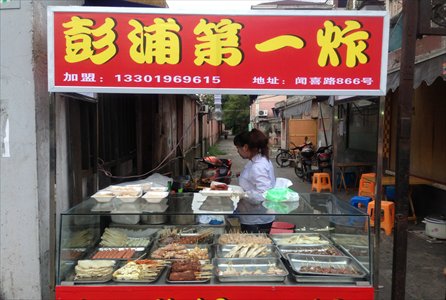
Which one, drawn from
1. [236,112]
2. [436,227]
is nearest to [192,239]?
[436,227]

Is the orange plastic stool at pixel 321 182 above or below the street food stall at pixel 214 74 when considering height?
below

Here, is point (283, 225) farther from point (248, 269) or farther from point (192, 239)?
point (192, 239)

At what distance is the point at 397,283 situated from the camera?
3635mm

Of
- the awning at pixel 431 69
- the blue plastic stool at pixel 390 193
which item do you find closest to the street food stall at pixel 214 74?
the awning at pixel 431 69

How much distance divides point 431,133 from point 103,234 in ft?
22.9

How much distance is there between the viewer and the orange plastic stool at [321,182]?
38.5 feet

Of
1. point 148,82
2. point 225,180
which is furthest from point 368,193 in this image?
point 148,82

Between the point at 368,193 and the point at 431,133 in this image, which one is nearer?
the point at 431,133

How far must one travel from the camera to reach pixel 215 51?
312 cm

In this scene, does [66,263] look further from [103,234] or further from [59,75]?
[59,75]

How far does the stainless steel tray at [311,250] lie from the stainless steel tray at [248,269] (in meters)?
0.25

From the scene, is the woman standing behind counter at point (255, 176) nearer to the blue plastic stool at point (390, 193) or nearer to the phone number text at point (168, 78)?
the phone number text at point (168, 78)

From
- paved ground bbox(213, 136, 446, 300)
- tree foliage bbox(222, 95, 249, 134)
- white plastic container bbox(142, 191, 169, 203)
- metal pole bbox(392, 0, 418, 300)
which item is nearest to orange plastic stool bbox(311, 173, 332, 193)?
paved ground bbox(213, 136, 446, 300)

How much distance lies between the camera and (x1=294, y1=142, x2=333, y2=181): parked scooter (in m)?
13.3
